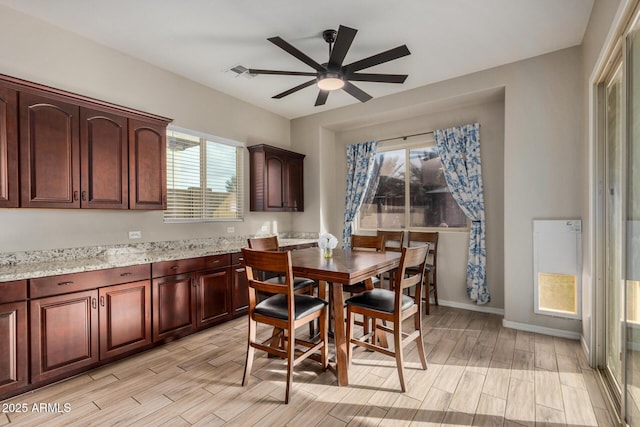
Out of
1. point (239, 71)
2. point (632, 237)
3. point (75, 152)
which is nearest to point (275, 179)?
point (239, 71)

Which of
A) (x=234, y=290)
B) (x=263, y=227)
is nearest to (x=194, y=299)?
(x=234, y=290)

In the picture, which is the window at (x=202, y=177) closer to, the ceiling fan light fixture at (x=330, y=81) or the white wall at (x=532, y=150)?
the ceiling fan light fixture at (x=330, y=81)

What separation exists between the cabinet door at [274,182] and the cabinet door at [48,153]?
2.31 meters

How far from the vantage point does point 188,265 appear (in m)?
3.12

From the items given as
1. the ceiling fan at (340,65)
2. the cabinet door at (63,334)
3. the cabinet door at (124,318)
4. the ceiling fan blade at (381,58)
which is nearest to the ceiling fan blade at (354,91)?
the ceiling fan at (340,65)

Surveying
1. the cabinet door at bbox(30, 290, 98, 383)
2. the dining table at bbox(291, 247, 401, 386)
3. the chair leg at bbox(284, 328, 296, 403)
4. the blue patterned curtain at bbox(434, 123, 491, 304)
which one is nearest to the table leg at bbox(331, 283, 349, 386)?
the dining table at bbox(291, 247, 401, 386)

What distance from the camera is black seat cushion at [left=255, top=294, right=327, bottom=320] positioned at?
221cm

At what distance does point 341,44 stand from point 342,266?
64.5 inches

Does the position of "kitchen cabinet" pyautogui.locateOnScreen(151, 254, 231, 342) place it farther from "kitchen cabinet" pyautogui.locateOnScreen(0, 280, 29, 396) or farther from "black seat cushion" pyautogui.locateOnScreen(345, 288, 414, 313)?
"black seat cushion" pyautogui.locateOnScreen(345, 288, 414, 313)

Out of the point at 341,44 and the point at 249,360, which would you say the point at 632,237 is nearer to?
the point at 341,44

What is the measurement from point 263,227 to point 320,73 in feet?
9.17

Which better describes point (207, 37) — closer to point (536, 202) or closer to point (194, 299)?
point (194, 299)

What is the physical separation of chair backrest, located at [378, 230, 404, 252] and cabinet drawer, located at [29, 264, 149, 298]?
120 inches

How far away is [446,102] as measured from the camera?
12.9 feet
